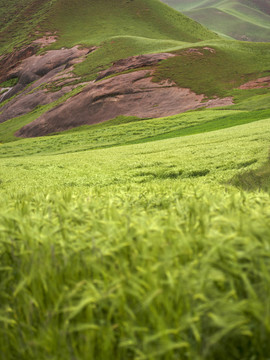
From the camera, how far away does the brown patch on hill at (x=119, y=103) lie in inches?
1574

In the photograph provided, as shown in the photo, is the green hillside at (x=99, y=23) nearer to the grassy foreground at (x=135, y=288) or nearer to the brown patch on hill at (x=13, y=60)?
the brown patch on hill at (x=13, y=60)

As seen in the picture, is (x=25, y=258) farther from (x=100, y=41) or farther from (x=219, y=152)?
(x=100, y=41)

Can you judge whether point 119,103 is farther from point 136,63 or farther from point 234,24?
point 234,24

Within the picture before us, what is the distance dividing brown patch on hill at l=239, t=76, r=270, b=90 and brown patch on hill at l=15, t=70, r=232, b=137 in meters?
5.38

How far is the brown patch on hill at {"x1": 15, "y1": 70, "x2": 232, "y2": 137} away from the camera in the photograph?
40.0 m

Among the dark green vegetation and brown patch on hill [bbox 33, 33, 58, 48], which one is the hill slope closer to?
brown patch on hill [bbox 33, 33, 58, 48]

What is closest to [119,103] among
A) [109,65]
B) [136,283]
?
[109,65]


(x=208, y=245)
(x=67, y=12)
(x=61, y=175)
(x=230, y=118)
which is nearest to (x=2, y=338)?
(x=208, y=245)

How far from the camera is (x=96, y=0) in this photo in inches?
3600

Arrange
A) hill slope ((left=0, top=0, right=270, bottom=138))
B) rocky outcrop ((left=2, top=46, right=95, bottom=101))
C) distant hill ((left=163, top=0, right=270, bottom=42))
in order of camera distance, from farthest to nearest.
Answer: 1. distant hill ((left=163, top=0, right=270, bottom=42))
2. rocky outcrop ((left=2, top=46, right=95, bottom=101))
3. hill slope ((left=0, top=0, right=270, bottom=138))

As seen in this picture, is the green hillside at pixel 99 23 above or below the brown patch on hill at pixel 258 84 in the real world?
above

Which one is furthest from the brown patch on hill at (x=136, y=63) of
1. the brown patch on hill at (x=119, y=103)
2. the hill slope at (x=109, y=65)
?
the brown patch on hill at (x=119, y=103)

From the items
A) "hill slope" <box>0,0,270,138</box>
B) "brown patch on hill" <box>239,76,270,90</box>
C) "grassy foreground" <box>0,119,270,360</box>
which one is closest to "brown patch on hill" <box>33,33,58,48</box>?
"hill slope" <box>0,0,270,138</box>

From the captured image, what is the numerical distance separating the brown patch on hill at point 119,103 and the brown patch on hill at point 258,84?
538 centimetres
